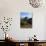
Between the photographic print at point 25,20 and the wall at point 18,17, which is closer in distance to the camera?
the wall at point 18,17

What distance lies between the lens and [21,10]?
221 inches

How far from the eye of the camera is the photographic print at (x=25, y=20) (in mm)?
5616

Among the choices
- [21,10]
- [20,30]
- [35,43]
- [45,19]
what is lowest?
[35,43]

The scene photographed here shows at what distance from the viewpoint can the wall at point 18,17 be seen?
5.52m

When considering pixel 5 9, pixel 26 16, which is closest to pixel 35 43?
pixel 26 16

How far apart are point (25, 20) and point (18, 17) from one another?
12.4 inches

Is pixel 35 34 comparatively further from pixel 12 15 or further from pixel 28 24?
pixel 12 15

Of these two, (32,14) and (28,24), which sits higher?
(32,14)

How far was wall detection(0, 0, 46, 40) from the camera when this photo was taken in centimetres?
552

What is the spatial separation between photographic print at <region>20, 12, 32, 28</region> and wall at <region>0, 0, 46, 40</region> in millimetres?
130

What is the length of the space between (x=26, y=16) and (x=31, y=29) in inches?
22.7

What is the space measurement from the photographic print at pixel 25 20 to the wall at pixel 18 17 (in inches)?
5.1

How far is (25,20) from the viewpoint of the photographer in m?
5.64

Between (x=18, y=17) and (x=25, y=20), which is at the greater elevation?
(x=18, y=17)
